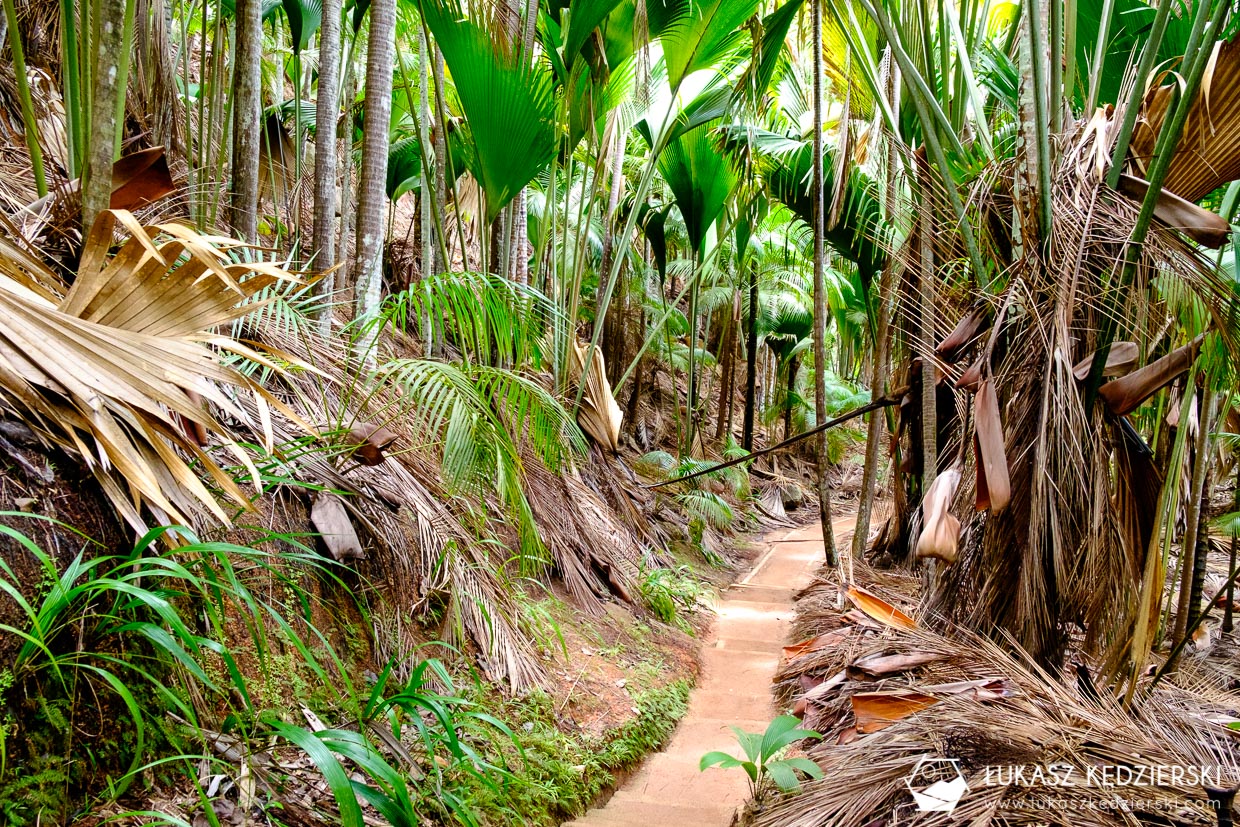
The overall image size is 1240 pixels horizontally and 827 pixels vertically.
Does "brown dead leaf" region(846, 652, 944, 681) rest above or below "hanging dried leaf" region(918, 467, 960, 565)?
below

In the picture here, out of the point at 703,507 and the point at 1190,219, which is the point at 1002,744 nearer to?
the point at 1190,219

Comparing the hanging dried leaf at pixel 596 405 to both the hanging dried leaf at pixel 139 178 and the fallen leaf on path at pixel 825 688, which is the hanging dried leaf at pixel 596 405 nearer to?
the fallen leaf on path at pixel 825 688

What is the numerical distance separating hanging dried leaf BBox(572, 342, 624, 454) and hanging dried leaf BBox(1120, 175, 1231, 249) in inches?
145

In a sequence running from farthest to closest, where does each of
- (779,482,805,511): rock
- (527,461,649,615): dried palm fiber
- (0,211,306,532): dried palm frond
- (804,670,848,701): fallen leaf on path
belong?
1. (779,482,805,511): rock
2. (527,461,649,615): dried palm fiber
3. (804,670,848,701): fallen leaf on path
4. (0,211,306,532): dried palm frond

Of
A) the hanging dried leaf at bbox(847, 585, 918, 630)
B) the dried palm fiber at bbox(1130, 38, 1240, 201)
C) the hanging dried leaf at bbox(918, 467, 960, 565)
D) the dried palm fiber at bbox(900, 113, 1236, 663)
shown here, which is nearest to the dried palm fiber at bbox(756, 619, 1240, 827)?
the dried palm fiber at bbox(900, 113, 1236, 663)

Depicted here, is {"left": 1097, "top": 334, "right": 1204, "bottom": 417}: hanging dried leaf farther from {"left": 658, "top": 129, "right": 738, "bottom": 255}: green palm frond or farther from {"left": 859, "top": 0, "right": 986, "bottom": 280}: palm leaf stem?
{"left": 658, "top": 129, "right": 738, "bottom": 255}: green palm frond

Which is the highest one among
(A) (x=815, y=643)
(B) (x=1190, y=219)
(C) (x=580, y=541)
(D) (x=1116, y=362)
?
(B) (x=1190, y=219)

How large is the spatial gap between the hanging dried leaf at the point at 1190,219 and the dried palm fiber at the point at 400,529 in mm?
2404

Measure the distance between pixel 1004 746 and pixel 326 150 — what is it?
3.42 m

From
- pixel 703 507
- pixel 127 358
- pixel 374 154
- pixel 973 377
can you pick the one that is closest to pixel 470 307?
pixel 374 154

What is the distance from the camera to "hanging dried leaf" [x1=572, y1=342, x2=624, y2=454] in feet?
18.6

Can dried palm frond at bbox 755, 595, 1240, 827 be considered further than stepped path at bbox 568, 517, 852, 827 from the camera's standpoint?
No

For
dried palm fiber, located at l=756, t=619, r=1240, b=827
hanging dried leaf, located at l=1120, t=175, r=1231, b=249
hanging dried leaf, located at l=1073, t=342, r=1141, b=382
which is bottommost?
dried palm fiber, located at l=756, t=619, r=1240, b=827

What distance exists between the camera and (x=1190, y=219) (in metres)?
2.26
